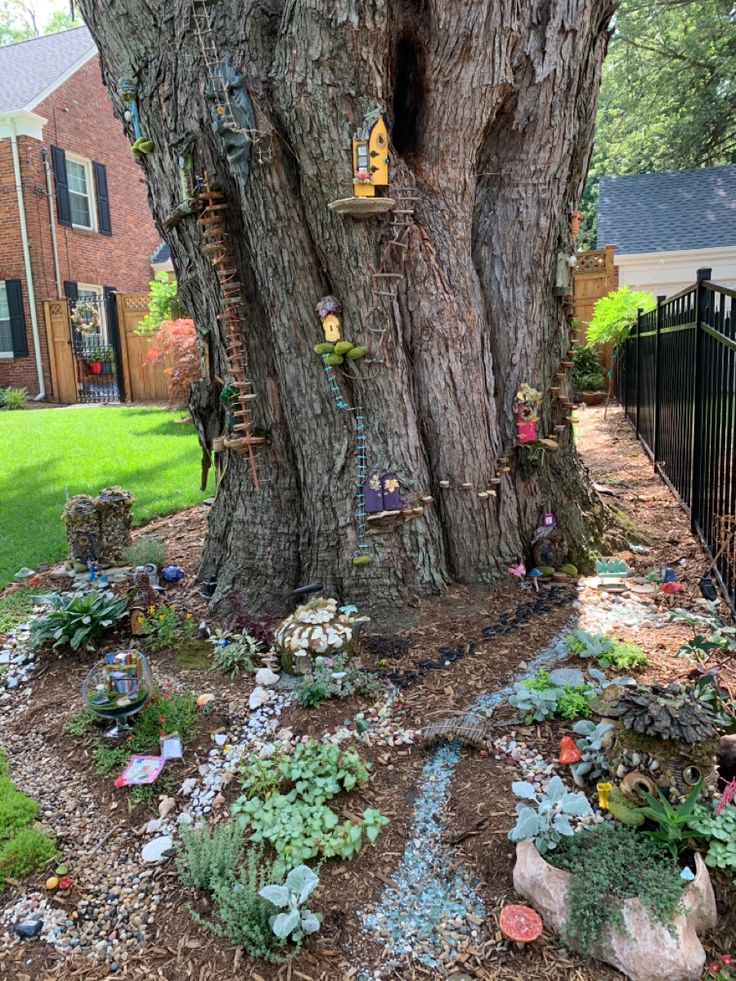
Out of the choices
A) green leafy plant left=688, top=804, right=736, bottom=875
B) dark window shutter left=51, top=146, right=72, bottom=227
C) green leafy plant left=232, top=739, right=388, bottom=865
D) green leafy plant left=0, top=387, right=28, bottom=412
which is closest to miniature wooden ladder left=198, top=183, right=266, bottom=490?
green leafy plant left=232, top=739, right=388, bottom=865

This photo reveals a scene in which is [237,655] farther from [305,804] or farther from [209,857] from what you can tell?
[209,857]

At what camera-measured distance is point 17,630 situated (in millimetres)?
3939

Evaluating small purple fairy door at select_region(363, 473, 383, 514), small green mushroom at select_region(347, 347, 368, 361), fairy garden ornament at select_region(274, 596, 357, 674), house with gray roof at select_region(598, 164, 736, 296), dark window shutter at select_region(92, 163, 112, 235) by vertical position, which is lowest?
fairy garden ornament at select_region(274, 596, 357, 674)

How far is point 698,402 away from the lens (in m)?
4.36

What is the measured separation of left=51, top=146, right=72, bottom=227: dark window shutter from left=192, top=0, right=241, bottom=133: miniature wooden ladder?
1361 cm

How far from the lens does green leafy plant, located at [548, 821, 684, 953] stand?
1865mm

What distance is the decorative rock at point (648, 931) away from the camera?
181cm

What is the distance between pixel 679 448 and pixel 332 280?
3.16 metres

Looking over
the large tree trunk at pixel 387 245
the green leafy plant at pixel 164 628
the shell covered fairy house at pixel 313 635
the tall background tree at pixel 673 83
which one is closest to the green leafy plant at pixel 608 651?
the large tree trunk at pixel 387 245

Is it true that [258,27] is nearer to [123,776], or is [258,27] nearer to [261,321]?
[261,321]

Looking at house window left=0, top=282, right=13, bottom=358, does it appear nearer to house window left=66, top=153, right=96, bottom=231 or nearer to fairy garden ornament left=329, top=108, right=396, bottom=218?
house window left=66, top=153, right=96, bottom=231

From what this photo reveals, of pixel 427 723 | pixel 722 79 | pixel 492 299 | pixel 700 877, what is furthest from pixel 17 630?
pixel 722 79

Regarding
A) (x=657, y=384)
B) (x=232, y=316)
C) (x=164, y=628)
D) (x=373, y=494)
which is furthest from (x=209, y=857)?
(x=657, y=384)

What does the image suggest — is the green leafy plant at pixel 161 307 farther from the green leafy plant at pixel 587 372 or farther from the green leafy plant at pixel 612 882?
the green leafy plant at pixel 612 882
